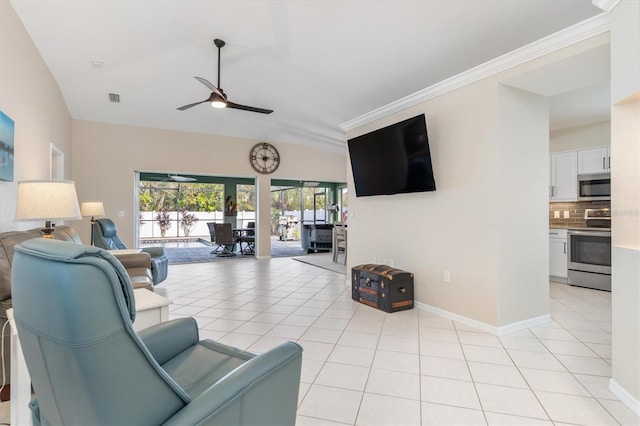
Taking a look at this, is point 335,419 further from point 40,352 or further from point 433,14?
point 433,14

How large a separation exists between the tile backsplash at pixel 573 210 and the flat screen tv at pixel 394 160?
3264 millimetres

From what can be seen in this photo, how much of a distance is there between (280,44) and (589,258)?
16.7 feet

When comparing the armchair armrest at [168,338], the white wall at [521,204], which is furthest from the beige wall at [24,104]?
the white wall at [521,204]

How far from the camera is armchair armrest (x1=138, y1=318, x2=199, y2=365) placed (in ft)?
4.75

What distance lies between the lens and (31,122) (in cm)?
343

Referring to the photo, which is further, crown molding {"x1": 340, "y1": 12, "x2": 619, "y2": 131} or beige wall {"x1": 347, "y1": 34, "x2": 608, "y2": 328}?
beige wall {"x1": 347, "y1": 34, "x2": 608, "y2": 328}

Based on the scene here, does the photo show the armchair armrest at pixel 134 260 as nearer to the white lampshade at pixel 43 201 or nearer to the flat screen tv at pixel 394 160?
the white lampshade at pixel 43 201

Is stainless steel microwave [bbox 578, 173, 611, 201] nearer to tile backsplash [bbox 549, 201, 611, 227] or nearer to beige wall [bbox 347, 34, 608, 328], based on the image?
tile backsplash [bbox 549, 201, 611, 227]

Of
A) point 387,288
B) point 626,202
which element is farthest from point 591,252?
point 626,202

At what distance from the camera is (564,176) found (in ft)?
16.7

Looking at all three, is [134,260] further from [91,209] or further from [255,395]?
[255,395]

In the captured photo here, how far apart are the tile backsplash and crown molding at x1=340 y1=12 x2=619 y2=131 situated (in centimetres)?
339

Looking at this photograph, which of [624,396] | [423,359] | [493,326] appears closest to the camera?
[624,396]

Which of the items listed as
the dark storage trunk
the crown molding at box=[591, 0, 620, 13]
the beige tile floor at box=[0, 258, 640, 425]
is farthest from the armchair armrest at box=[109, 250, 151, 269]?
the crown molding at box=[591, 0, 620, 13]
